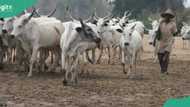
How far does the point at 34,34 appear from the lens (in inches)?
557

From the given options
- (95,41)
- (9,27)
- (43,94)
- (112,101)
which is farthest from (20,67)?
(112,101)

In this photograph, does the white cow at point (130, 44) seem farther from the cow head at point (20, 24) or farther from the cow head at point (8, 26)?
the cow head at point (8, 26)

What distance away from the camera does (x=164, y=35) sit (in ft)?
Answer: 52.5

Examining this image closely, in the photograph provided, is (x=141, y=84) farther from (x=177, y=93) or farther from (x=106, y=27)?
(x=106, y=27)

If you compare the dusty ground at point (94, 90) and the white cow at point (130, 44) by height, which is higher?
the white cow at point (130, 44)

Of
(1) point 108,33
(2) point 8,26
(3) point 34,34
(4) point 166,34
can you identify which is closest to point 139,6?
(1) point 108,33

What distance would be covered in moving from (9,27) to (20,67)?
1391 millimetres

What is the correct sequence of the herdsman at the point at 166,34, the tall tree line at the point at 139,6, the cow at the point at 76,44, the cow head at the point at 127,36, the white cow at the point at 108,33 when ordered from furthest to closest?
the tall tree line at the point at 139,6 → the white cow at the point at 108,33 → the herdsman at the point at 166,34 → the cow head at the point at 127,36 → the cow at the point at 76,44

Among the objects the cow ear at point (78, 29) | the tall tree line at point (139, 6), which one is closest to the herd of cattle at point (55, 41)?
the cow ear at point (78, 29)

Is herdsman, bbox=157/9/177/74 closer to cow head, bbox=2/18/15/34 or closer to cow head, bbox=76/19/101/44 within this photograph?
cow head, bbox=76/19/101/44

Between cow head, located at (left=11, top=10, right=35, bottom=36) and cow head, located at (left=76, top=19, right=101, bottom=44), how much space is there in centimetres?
184

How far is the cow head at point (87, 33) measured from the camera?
12.6m

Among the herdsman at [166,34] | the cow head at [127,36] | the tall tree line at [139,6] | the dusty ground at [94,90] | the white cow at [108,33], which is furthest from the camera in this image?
the tall tree line at [139,6]

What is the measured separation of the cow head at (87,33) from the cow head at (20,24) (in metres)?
1.84
